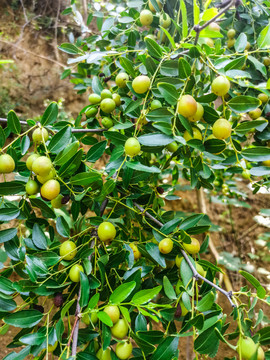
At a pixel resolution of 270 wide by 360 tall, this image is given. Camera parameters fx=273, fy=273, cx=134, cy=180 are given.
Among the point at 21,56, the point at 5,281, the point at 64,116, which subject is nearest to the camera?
the point at 5,281

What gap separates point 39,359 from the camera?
60cm

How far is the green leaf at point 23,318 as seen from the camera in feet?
1.95

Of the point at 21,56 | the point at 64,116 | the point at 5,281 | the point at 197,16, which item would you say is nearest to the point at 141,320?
the point at 5,281

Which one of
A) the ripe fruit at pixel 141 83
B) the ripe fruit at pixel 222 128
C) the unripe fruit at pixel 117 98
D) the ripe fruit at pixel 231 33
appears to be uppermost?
the ripe fruit at pixel 231 33

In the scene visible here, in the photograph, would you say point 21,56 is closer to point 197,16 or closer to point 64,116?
point 64,116

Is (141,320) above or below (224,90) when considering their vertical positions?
below

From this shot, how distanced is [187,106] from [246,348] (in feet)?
1.73

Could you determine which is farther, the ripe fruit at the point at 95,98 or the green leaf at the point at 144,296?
the ripe fruit at the point at 95,98

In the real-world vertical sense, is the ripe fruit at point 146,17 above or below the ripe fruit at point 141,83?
above

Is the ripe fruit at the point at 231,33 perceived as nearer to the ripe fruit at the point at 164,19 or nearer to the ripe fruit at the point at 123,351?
the ripe fruit at the point at 164,19

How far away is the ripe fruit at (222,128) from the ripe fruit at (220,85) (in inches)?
2.8

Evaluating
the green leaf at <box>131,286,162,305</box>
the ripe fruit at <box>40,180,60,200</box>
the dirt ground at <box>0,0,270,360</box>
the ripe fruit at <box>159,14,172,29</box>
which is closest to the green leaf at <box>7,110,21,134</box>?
the ripe fruit at <box>40,180,60,200</box>

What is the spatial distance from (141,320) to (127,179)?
1.14ft

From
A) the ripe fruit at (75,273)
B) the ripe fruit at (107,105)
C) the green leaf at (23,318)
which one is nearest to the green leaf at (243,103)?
the ripe fruit at (107,105)
